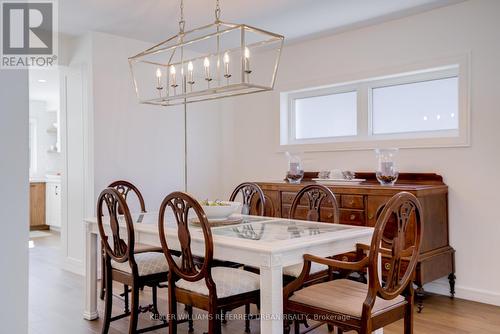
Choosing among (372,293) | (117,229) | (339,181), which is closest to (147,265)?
(117,229)

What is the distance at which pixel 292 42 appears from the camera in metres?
4.75

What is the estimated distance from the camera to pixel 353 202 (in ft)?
11.9

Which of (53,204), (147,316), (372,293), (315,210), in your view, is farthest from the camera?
(53,204)

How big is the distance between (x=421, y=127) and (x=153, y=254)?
8.61 feet

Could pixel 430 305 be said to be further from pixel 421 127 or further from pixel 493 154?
pixel 421 127

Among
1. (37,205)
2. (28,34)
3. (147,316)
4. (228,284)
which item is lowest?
(147,316)

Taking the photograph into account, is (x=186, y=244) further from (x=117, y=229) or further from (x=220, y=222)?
(x=117, y=229)

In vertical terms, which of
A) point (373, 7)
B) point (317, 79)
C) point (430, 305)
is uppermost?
point (373, 7)

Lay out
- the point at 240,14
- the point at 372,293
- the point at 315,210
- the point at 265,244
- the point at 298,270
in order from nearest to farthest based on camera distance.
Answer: the point at 372,293, the point at 265,244, the point at 298,270, the point at 315,210, the point at 240,14

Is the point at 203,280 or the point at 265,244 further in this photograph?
the point at 203,280

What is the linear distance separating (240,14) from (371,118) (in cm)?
160

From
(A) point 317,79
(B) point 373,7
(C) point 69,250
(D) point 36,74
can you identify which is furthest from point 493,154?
(D) point 36,74

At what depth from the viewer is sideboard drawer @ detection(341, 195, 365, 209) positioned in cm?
357

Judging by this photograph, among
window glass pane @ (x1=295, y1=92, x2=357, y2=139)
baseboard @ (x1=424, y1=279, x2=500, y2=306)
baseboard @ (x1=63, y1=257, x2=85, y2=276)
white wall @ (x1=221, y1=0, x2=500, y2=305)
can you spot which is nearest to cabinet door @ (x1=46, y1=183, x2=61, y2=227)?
baseboard @ (x1=63, y1=257, x2=85, y2=276)
